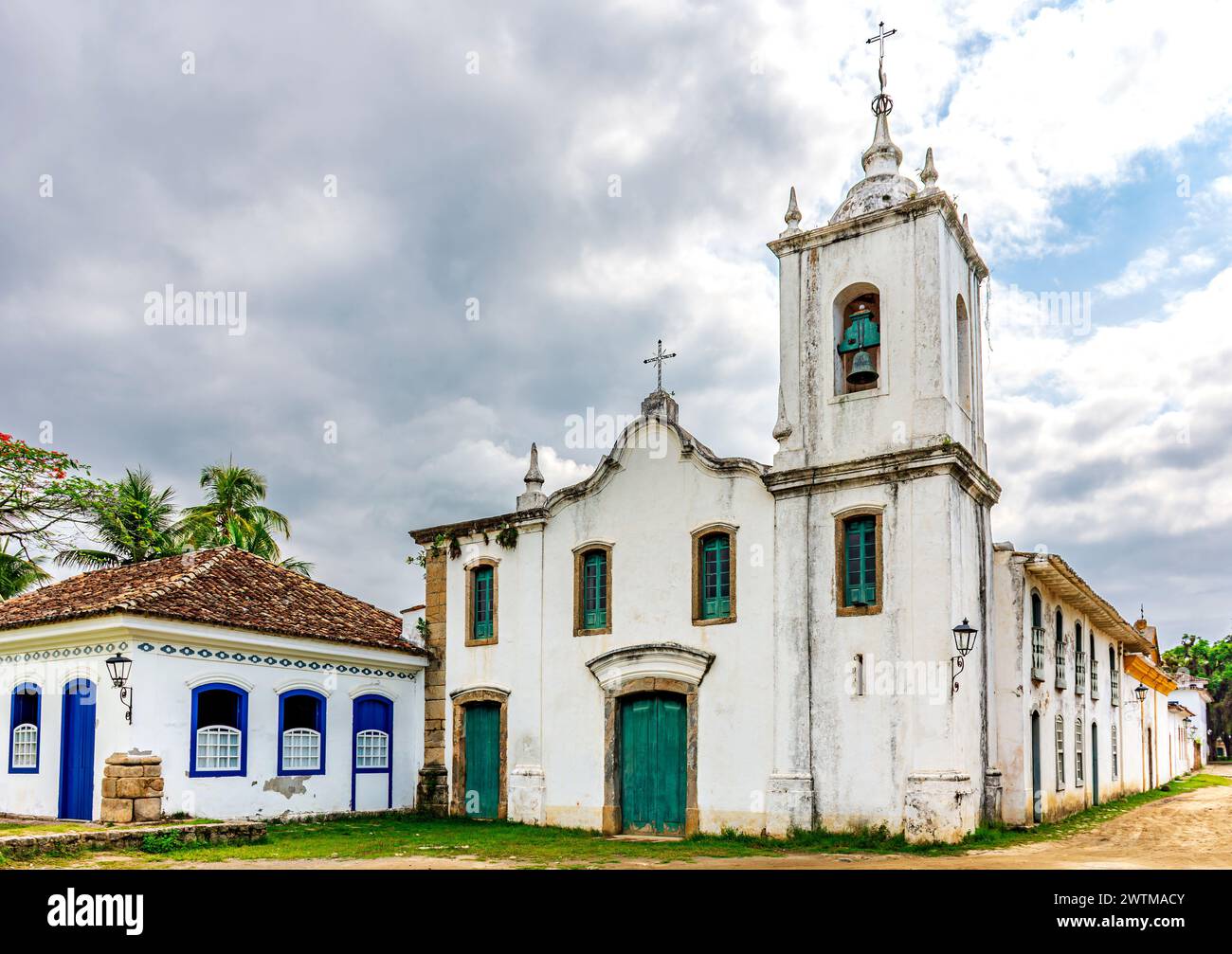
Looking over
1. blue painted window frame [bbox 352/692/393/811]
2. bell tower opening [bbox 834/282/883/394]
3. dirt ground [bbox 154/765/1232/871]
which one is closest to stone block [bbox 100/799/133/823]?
dirt ground [bbox 154/765/1232/871]

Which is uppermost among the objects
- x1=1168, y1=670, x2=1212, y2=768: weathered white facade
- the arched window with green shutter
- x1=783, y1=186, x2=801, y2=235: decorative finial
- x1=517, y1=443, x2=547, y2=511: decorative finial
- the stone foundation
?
x1=783, y1=186, x2=801, y2=235: decorative finial

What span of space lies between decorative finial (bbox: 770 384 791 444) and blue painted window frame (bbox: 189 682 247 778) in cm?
906

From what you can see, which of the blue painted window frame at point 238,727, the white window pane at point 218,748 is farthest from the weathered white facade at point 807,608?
the white window pane at point 218,748

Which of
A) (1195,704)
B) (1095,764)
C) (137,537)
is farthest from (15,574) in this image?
(1195,704)

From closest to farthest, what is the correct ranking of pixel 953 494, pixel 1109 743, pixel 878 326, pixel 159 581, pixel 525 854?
1. pixel 525 854
2. pixel 953 494
3. pixel 878 326
4. pixel 159 581
5. pixel 1109 743

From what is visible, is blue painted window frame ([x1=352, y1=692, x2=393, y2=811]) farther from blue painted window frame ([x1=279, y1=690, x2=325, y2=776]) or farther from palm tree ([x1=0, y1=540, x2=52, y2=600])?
palm tree ([x1=0, y1=540, x2=52, y2=600])

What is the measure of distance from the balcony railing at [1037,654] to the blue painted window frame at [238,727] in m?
12.1

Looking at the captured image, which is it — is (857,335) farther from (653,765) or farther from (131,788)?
(131,788)

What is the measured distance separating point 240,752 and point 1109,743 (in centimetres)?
1897

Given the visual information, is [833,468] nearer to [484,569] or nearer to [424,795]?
[484,569]

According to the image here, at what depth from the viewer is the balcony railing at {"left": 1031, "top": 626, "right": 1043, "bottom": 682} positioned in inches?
701

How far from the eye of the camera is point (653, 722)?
17000mm
